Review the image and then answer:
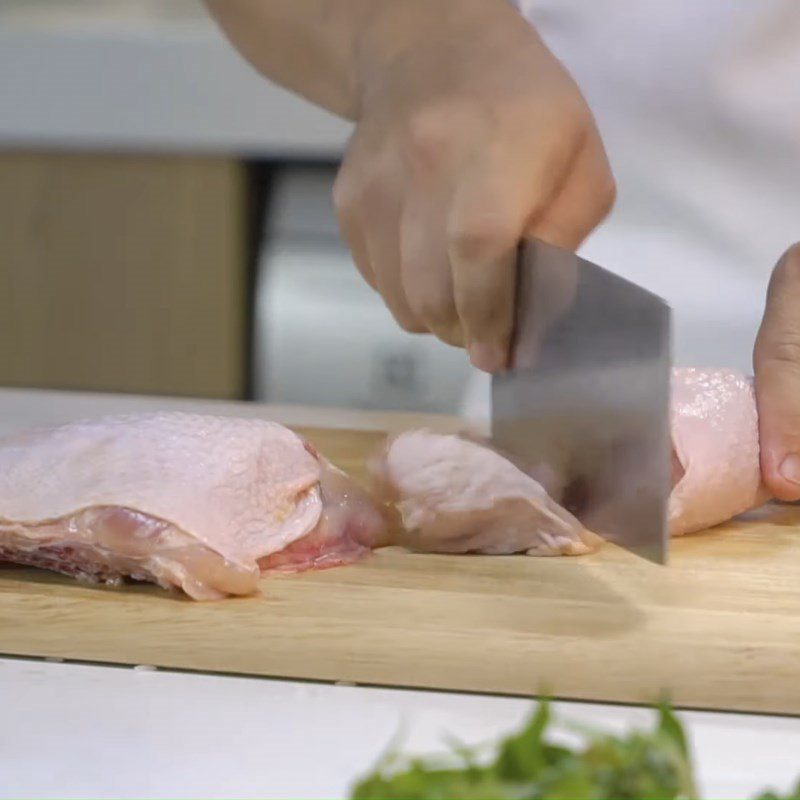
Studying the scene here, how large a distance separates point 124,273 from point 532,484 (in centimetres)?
195

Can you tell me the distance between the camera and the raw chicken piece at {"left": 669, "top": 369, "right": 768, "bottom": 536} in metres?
1.63

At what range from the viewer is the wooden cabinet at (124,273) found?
10.3ft

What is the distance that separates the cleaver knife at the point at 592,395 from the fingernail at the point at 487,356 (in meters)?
0.02

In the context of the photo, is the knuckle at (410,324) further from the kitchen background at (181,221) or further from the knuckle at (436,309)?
the kitchen background at (181,221)

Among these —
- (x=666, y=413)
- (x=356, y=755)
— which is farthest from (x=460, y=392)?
(x=356, y=755)

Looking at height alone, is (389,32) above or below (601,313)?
above

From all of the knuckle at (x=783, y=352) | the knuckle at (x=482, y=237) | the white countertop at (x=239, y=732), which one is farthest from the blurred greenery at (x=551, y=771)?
the knuckle at (x=783, y=352)

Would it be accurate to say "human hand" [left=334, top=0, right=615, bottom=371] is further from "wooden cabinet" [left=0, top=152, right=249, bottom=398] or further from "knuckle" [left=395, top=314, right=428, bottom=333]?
"wooden cabinet" [left=0, top=152, right=249, bottom=398]

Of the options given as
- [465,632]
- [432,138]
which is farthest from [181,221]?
[465,632]

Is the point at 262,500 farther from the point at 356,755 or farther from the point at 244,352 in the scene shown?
the point at 244,352

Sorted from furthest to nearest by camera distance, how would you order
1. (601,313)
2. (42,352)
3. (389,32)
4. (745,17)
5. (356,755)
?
(42,352)
(745,17)
(389,32)
(601,313)
(356,755)

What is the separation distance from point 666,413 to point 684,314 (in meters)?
0.99

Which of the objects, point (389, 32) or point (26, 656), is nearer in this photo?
point (26, 656)

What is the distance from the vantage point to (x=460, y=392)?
10.2 feet
